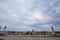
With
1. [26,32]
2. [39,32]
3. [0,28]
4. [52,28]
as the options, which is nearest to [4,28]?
[0,28]

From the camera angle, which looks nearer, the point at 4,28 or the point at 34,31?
the point at 4,28

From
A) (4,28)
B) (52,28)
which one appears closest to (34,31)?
(52,28)

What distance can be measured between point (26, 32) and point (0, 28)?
7.41 meters

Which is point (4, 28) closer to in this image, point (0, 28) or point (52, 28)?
point (0, 28)

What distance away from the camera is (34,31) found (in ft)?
88.4

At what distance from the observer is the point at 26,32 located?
27.4m

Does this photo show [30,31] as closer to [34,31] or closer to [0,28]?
[34,31]

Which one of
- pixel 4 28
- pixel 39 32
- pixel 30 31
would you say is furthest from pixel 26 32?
pixel 4 28

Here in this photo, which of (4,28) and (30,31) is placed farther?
(30,31)

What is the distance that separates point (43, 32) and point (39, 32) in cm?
125

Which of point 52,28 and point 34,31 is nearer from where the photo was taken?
point 52,28

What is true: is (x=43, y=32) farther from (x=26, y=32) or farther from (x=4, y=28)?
(x=4, y=28)

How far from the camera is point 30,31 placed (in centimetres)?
2705

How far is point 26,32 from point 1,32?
6813mm
